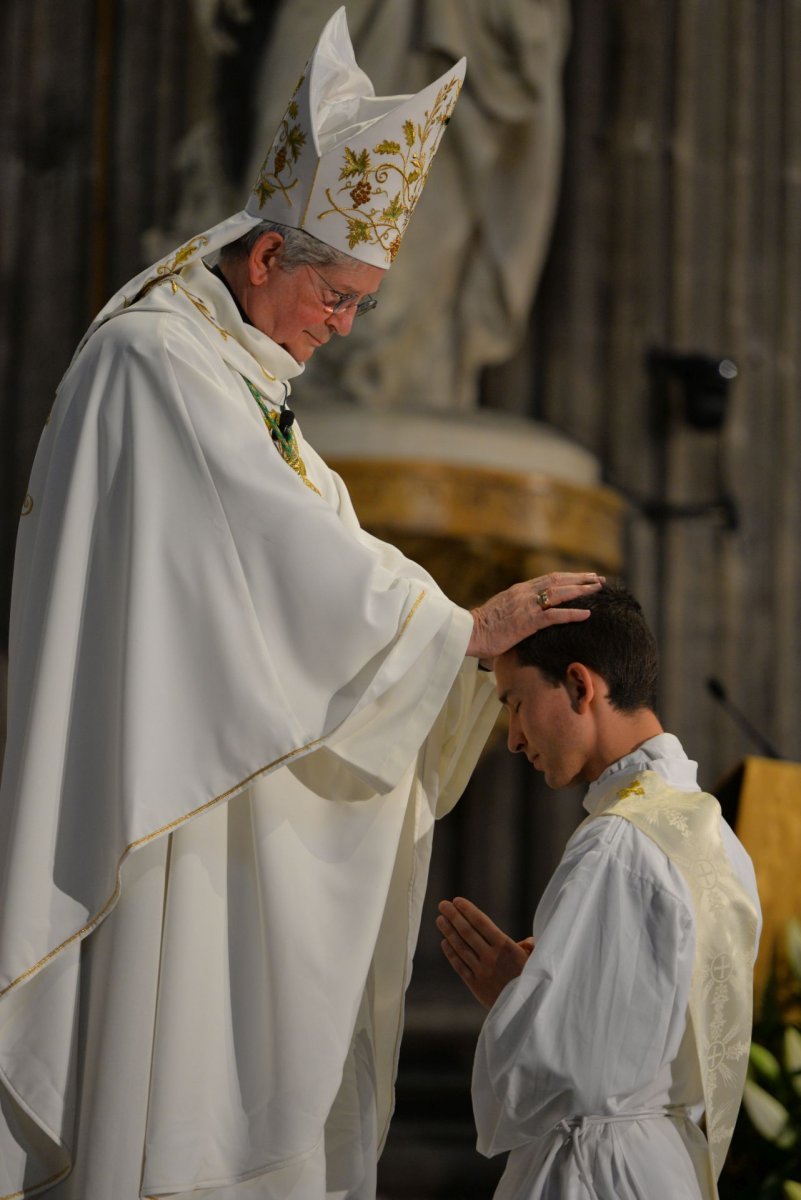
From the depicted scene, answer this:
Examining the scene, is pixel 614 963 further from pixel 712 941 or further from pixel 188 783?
pixel 188 783

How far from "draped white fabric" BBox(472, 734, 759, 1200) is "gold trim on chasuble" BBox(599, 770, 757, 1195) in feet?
0.11

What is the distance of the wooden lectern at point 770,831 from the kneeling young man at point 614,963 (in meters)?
1.36

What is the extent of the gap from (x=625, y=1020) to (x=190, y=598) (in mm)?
910

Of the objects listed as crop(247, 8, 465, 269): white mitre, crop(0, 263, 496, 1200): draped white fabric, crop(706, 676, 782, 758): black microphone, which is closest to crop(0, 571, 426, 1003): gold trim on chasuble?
crop(0, 263, 496, 1200): draped white fabric

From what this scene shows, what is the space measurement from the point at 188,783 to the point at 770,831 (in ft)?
6.02

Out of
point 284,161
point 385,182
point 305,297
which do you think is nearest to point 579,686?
point 305,297

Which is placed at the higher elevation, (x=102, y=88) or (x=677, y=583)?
(x=102, y=88)

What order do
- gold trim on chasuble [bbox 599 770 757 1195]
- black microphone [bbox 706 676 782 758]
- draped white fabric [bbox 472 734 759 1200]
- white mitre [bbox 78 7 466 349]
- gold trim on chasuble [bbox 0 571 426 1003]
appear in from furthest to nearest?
black microphone [bbox 706 676 782 758]
white mitre [bbox 78 7 466 349]
gold trim on chasuble [bbox 0 571 426 1003]
gold trim on chasuble [bbox 599 770 757 1195]
draped white fabric [bbox 472 734 759 1200]

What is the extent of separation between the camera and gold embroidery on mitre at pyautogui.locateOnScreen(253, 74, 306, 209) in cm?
285

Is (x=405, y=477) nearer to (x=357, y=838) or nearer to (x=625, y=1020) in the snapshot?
(x=357, y=838)

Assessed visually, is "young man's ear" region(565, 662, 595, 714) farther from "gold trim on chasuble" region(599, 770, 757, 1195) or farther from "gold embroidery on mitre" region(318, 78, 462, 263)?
"gold embroidery on mitre" region(318, 78, 462, 263)

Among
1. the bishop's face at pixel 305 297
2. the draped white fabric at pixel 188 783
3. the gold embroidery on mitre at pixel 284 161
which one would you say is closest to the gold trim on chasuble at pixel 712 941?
the draped white fabric at pixel 188 783

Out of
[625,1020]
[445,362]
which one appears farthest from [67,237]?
[625,1020]

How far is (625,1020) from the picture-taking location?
2.21 meters
